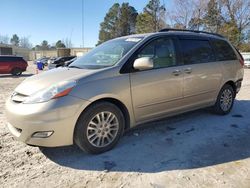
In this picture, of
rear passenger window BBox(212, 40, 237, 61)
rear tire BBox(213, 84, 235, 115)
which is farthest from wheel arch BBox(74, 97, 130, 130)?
rear passenger window BBox(212, 40, 237, 61)

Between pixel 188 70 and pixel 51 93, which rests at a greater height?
pixel 188 70

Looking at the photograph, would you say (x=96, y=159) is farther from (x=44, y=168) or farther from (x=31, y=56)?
(x=31, y=56)

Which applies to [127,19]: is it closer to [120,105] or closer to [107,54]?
[107,54]

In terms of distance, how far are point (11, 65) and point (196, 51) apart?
17636 mm

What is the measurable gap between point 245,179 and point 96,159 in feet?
6.12

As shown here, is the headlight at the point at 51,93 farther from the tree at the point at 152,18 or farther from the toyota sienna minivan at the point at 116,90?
the tree at the point at 152,18

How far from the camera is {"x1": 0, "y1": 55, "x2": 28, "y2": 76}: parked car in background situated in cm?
1906

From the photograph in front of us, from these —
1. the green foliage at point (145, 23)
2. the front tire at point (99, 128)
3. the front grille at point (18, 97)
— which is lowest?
the front tire at point (99, 128)

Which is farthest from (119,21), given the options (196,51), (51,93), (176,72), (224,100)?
(51,93)

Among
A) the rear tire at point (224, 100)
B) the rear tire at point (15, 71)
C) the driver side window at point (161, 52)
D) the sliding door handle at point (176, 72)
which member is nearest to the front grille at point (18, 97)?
the driver side window at point (161, 52)

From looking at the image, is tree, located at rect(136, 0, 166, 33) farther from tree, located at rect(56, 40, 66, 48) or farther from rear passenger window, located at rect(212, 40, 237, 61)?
tree, located at rect(56, 40, 66, 48)

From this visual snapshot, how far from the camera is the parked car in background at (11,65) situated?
750 inches

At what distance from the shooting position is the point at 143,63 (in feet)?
12.3

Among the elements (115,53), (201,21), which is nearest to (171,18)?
(201,21)
